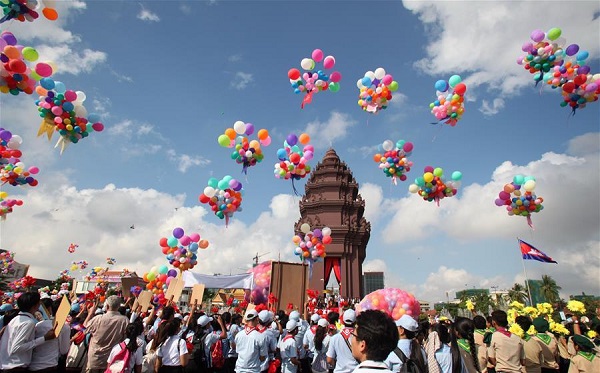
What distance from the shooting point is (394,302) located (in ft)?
24.9

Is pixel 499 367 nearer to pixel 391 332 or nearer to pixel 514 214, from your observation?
pixel 391 332

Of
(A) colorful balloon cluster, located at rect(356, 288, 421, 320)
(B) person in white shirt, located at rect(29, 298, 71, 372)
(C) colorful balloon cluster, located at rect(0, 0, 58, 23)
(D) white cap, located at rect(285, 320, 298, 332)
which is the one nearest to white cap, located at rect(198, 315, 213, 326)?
(D) white cap, located at rect(285, 320, 298, 332)

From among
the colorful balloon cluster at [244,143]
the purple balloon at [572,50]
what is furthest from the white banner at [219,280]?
the purple balloon at [572,50]

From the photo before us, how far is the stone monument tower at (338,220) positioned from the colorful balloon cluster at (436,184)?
17.7 meters

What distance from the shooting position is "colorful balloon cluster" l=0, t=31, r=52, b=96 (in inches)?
223

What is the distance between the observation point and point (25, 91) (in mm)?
6102

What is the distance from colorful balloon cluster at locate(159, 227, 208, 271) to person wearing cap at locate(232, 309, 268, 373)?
5.50 metres

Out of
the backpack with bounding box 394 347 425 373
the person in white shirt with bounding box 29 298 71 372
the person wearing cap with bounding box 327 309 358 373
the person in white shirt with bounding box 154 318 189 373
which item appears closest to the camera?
the backpack with bounding box 394 347 425 373

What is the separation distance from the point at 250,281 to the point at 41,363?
969cm

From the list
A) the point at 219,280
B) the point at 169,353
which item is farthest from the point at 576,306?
the point at 219,280

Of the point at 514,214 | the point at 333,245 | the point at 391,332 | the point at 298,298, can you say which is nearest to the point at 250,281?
the point at 298,298

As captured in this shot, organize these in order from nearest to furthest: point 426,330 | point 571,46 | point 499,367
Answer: point 499,367
point 426,330
point 571,46

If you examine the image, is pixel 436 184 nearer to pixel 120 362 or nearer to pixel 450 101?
pixel 450 101

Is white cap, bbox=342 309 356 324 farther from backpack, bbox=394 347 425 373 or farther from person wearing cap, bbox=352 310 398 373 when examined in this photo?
person wearing cap, bbox=352 310 398 373
